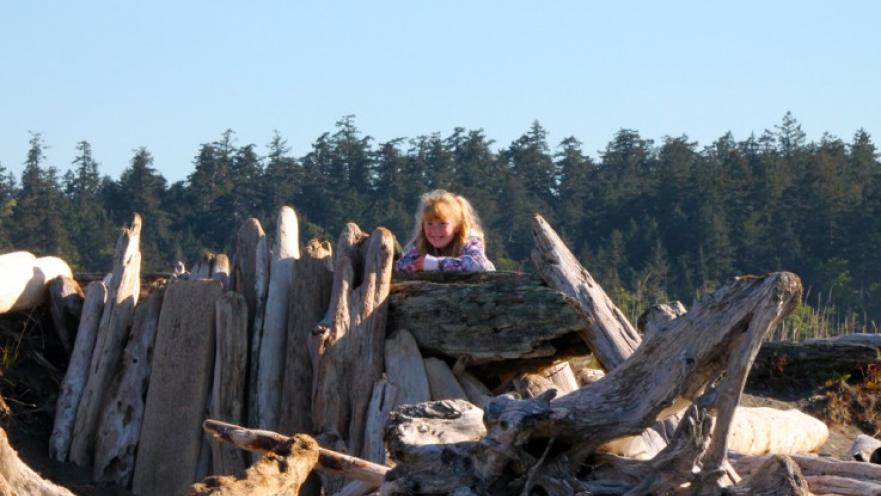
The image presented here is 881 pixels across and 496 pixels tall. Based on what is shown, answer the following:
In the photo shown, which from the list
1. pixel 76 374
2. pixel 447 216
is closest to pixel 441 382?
pixel 447 216

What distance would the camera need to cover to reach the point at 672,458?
6.48m

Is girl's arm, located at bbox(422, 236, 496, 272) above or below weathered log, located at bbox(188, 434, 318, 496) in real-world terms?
above

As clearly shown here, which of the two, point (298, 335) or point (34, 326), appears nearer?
point (298, 335)

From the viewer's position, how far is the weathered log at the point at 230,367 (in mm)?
9070

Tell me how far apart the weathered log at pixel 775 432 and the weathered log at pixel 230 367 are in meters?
2.87

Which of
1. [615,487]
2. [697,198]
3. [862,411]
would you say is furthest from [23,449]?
[697,198]

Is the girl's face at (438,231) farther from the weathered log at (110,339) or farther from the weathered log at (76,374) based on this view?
the weathered log at (76,374)

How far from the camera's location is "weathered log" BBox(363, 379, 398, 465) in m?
8.48

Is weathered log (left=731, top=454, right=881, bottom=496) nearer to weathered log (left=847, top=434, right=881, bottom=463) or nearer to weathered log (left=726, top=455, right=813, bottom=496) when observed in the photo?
weathered log (left=847, top=434, right=881, bottom=463)

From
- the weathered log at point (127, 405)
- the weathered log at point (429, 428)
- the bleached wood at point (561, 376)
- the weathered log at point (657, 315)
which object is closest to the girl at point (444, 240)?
the bleached wood at point (561, 376)

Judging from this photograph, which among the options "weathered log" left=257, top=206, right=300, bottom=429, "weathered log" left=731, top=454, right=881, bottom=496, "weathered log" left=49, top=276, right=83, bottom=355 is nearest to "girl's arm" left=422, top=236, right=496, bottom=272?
"weathered log" left=257, top=206, right=300, bottom=429

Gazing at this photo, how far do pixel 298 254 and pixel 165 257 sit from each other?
83.6ft

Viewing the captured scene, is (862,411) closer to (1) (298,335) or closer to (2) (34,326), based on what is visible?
(1) (298,335)

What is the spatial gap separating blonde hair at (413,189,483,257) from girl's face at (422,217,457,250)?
2cm
